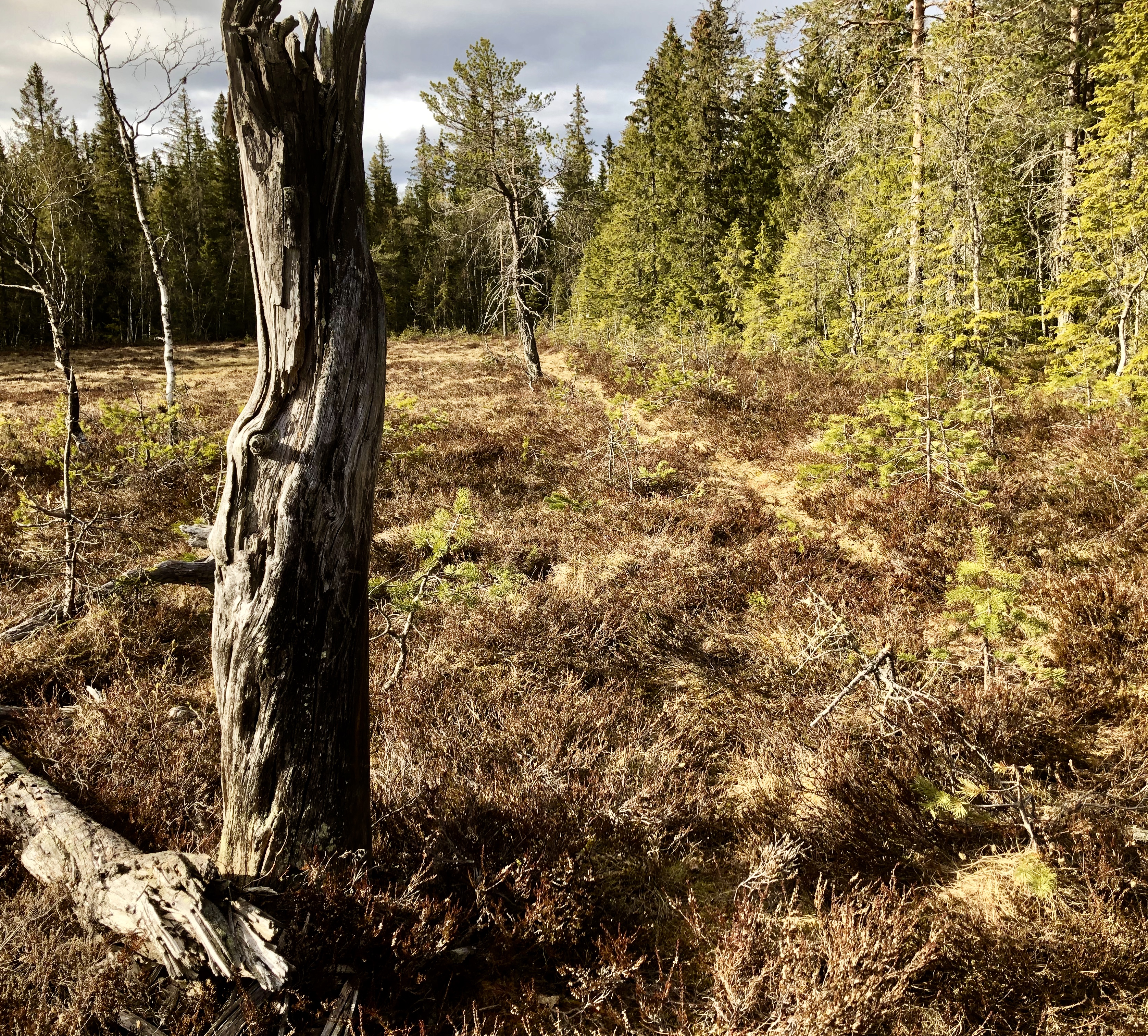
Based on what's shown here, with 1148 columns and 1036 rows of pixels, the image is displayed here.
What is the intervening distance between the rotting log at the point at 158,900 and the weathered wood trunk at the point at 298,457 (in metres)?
0.29

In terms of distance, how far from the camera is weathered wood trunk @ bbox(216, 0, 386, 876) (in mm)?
2021

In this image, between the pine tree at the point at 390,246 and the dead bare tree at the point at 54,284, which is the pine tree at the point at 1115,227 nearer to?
the dead bare tree at the point at 54,284

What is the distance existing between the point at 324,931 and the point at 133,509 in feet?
22.6

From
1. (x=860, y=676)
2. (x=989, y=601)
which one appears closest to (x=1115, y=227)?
(x=989, y=601)

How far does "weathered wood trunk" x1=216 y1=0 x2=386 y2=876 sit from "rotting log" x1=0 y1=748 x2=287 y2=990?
0.29 metres

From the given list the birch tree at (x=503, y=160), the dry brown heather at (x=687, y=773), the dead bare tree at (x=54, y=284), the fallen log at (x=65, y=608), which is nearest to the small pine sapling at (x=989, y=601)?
the dry brown heather at (x=687, y=773)

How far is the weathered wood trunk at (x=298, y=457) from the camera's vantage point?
2.02 meters

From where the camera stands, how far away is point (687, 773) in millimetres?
3396

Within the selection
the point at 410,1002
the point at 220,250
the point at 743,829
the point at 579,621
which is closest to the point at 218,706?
the point at 410,1002

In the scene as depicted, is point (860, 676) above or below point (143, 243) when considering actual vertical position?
below

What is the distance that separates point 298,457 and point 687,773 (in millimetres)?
2725

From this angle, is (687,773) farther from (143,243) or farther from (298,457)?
(143,243)

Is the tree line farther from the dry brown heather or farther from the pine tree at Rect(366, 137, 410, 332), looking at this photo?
the pine tree at Rect(366, 137, 410, 332)

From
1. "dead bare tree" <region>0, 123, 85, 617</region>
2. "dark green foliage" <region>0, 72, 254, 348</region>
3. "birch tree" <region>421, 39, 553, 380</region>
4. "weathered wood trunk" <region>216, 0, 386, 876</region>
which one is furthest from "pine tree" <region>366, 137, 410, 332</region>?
"weathered wood trunk" <region>216, 0, 386, 876</region>
